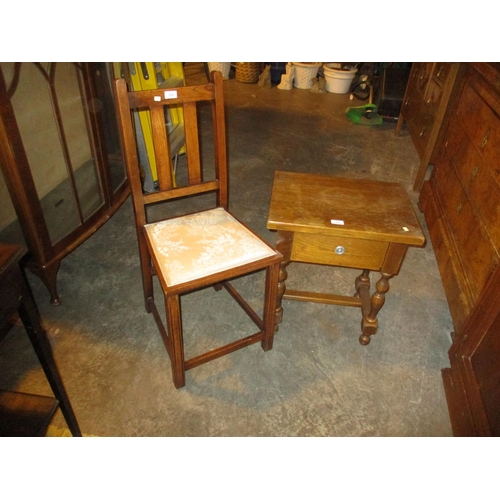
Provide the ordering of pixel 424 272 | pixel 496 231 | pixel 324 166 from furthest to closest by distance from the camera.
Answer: pixel 324 166 → pixel 424 272 → pixel 496 231

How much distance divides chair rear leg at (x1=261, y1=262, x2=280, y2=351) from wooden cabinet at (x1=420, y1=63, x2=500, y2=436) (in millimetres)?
791

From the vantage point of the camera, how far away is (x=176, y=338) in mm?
1412

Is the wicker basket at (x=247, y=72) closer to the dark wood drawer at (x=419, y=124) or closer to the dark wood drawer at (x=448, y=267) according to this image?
the dark wood drawer at (x=419, y=124)

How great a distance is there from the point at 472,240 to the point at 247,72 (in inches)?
182

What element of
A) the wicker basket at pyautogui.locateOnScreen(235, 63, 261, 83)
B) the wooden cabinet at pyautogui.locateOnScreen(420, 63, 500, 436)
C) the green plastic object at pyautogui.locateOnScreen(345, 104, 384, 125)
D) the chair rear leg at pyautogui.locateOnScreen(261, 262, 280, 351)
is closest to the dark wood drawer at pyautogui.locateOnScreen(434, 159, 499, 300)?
the wooden cabinet at pyautogui.locateOnScreen(420, 63, 500, 436)

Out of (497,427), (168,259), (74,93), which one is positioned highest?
(74,93)

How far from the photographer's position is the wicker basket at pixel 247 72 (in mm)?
5438

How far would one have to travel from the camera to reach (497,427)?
120 cm
